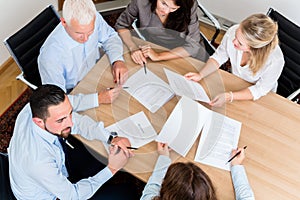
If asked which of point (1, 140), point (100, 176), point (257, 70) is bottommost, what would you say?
point (1, 140)

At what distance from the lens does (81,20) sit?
190 cm

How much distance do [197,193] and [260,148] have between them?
0.57 m

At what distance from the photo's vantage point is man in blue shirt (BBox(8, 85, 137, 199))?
1.65 metres

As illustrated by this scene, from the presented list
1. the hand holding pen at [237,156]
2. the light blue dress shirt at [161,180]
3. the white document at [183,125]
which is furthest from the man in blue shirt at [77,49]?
the hand holding pen at [237,156]

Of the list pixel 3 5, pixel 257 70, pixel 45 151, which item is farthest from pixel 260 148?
pixel 3 5

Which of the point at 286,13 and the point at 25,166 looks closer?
the point at 25,166

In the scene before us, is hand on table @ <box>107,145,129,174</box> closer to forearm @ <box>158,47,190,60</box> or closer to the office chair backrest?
forearm @ <box>158,47,190,60</box>

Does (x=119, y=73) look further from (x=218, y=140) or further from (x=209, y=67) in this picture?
(x=218, y=140)

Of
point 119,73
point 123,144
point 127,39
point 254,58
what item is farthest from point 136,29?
point 123,144

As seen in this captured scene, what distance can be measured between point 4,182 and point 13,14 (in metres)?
1.55

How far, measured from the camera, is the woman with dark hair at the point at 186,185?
59.1 inches

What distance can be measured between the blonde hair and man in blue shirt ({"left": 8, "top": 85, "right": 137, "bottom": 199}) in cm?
81

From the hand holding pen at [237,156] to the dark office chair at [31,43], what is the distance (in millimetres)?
1134

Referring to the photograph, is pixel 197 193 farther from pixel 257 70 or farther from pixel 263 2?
pixel 263 2
